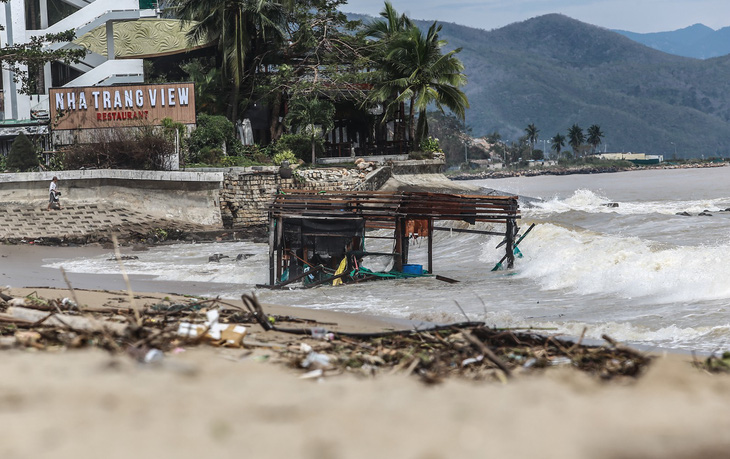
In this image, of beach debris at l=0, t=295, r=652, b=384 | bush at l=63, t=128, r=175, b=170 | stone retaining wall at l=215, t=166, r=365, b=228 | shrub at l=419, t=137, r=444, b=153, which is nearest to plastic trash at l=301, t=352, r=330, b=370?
beach debris at l=0, t=295, r=652, b=384

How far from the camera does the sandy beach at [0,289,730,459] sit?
418 cm

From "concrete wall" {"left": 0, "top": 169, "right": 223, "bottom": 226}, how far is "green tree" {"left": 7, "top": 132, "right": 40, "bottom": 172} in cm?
182

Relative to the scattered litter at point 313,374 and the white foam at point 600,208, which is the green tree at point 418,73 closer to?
the white foam at point 600,208

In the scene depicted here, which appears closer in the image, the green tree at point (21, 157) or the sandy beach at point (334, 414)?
the sandy beach at point (334, 414)

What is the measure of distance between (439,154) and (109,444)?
1422 inches

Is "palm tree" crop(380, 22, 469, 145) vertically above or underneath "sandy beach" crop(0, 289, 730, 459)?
above

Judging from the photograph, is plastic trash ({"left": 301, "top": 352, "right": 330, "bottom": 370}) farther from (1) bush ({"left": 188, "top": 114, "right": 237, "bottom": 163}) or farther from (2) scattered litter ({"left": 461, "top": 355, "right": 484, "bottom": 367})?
(1) bush ({"left": 188, "top": 114, "right": 237, "bottom": 163})

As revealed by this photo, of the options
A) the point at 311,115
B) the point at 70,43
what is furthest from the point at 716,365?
the point at 70,43

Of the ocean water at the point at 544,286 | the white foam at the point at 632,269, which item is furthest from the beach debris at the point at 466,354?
the white foam at the point at 632,269

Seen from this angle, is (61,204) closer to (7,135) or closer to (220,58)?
(7,135)

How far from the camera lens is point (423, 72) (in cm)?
3822

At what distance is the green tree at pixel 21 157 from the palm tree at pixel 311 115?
423 inches

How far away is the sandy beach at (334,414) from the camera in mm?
4184

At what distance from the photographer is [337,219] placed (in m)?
16.9
